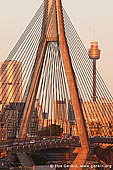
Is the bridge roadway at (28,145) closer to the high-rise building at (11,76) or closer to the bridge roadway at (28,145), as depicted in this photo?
the bridge roadway at (28,145)

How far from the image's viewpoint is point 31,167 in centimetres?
3089

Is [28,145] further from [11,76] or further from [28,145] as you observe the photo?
[11,76]

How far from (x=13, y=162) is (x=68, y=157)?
4789 millimetres

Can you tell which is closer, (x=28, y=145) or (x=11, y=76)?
(x=28, y=145)

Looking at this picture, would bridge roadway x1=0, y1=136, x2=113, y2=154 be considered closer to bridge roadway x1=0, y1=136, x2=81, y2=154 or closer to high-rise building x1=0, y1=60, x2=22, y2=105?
bridge roadway x1=0, y1=136, x2=81, y2=154

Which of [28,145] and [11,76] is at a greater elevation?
[11,76]

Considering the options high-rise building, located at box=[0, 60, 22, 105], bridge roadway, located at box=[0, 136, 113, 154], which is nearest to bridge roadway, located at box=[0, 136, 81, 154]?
bridge roadway, located at box=[0, 136, 113, 154]

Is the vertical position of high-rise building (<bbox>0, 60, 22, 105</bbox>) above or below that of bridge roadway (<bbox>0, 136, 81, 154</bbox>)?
above

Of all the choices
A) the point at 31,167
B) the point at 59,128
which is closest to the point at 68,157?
the point at 31,167

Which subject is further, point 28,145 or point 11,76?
point 11,76

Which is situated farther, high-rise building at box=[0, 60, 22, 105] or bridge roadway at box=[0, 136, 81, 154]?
high-rise building at box=[0, 60, 22, 105]

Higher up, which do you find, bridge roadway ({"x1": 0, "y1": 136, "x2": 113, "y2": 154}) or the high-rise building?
the high-rise building

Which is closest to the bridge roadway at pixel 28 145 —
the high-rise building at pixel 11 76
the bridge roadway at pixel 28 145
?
the bridge roadway at pixel 28 145

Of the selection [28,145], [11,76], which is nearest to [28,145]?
[28,145]
